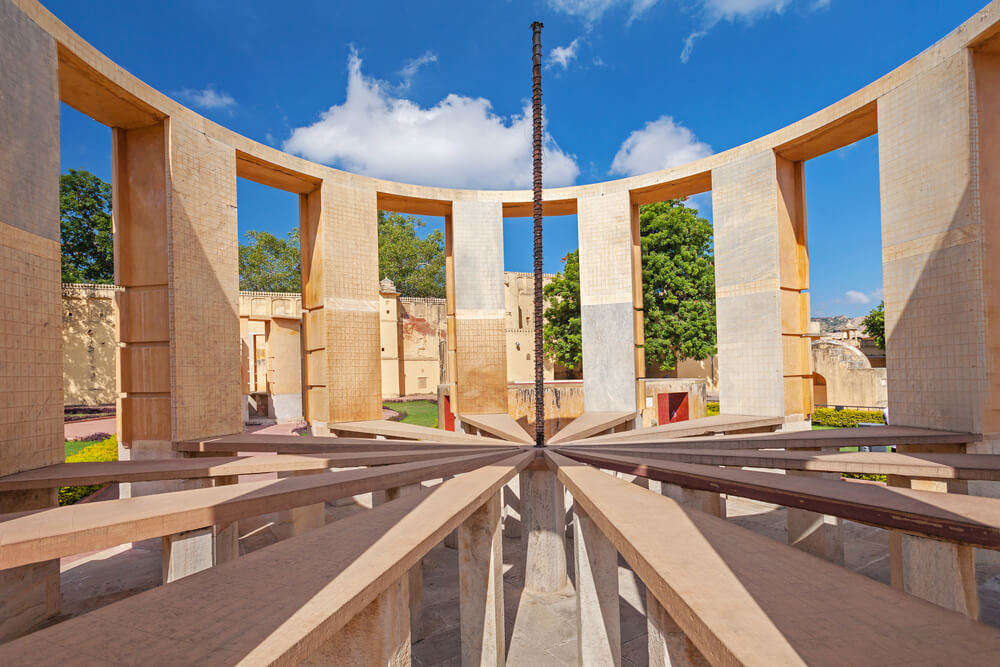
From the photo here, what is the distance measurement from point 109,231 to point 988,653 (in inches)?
1549

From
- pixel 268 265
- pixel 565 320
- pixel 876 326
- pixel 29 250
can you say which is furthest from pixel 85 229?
pixel 876 326

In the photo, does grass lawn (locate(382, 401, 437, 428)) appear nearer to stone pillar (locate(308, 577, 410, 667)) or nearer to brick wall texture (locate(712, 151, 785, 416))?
brick wall texture (locate(712, 151, 785, 416))

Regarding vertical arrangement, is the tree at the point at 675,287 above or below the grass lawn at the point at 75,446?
above

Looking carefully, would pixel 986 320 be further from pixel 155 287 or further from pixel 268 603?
pixel 155 287

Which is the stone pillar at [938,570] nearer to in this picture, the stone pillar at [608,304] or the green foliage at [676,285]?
the stone pillar at [608,304]

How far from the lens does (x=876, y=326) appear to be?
1065 inches

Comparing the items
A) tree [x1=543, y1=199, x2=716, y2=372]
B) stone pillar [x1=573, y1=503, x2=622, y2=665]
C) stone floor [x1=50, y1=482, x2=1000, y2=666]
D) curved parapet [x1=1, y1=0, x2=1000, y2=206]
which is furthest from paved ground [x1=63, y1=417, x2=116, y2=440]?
stone pillar [x1=573, y1=503, x2=622, y2=665]

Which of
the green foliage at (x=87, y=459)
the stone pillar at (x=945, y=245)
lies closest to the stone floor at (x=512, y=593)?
the stone pillar at (x=945, y=245)

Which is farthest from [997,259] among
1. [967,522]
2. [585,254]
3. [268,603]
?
[268,603]

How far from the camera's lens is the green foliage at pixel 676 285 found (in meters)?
20.3

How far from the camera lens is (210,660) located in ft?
6.44

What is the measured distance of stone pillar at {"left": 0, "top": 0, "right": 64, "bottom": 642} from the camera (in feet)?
15.8

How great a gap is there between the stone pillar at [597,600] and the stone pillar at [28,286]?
17.7 feet

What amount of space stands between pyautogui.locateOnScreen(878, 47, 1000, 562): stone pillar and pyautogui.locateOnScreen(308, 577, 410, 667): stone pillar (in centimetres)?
744
